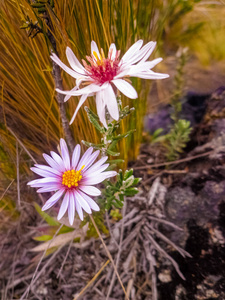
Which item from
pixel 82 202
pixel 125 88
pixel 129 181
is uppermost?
pixel 125 88

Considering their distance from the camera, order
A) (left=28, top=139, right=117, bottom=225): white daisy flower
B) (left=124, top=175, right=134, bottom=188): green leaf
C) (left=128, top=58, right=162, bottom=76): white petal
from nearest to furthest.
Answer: (left=128, top=58, right=162, bottom=76): white petal, (left=28, top=139, right=117, bottom=225): white daisy flower, (left=124, top=175, right=134, bottom=188): green leaf

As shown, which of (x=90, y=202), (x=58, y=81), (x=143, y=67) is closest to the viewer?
(x=143, y=67)

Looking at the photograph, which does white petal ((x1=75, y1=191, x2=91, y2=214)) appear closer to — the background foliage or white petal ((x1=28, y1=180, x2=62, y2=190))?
white petal ((x1=28, y1=180, x2=62, y2=190))

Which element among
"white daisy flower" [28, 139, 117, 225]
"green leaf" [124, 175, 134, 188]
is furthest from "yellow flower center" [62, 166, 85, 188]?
"green leaf" [124, 175, 134, 188]

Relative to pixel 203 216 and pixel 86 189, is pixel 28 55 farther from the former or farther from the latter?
pixel 203 216

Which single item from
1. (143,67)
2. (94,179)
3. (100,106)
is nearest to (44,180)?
(94,179)

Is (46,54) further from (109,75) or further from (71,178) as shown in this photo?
(71,178)

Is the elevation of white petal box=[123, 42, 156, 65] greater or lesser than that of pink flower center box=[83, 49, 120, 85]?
greater
